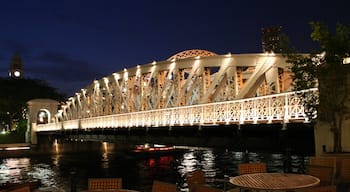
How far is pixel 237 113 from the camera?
21.5 meters

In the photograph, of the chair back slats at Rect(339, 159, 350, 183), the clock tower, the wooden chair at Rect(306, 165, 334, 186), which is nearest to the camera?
the wooden chair at Rect(306, 165, 334, 186)

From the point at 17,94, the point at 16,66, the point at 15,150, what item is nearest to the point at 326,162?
the point at 15,150

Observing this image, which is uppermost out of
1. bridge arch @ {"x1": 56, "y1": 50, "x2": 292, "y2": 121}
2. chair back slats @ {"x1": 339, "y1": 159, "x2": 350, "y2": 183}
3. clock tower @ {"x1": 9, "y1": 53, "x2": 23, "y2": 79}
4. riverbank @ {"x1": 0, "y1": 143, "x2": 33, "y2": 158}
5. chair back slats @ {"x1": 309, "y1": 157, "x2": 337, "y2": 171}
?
clock tower @ {"x1": 9, "y1": 53, "x2": 23, "y2": 79}

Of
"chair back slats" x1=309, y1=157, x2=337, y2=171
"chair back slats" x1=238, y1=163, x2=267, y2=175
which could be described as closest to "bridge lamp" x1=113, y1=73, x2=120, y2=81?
"chair back slats" x1=309, y1=157, x2=337, y2=171

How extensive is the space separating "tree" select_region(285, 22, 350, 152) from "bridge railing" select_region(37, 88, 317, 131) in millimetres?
840

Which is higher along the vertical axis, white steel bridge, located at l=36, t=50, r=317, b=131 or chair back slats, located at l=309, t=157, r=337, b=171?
white steel bridge, located at l=36, t=50, r=317, b=131

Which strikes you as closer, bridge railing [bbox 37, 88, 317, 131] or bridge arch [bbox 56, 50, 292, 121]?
bridge railing [bbox 37, 88, 317, 131]

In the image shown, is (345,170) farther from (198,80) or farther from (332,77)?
(198,80)

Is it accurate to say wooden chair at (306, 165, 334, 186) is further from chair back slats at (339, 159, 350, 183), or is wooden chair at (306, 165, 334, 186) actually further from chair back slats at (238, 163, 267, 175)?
chair back slats at (339, 159, 350, 183)

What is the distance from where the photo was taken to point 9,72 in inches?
6870

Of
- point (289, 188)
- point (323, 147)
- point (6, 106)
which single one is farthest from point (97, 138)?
point (6, 106)

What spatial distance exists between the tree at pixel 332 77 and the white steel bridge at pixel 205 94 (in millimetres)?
846

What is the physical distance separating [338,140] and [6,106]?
8030 centimetres

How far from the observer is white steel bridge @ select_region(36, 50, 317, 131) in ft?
64.3
